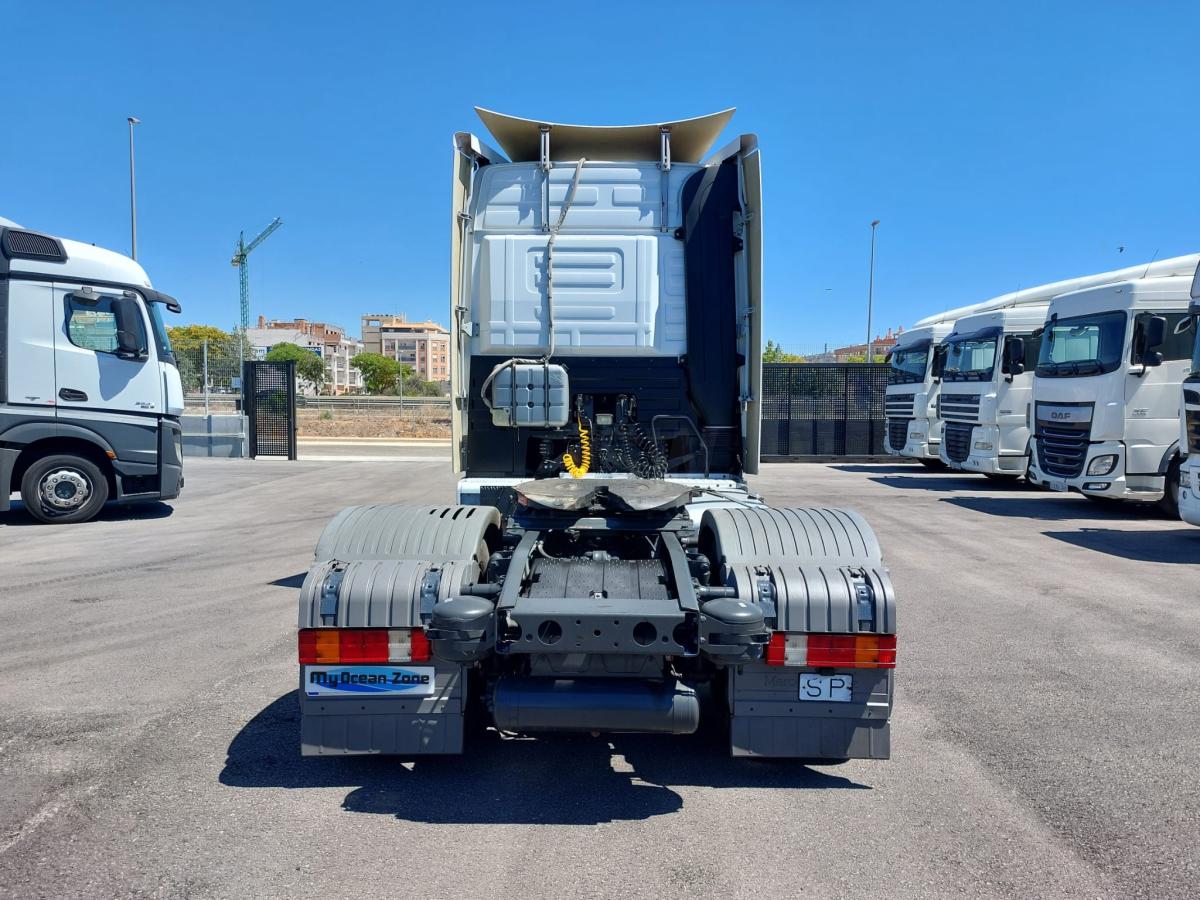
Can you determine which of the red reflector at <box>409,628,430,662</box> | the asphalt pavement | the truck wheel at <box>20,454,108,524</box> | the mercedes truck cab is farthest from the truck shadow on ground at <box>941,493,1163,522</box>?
the truck wheel at <box>20,454,108,524</box>

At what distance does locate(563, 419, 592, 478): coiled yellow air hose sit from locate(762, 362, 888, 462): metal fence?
18660 mm

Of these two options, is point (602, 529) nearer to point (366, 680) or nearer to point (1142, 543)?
point (366, 680)

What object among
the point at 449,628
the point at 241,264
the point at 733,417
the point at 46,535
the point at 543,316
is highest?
the point at 241,264

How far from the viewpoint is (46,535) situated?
35.5 feet

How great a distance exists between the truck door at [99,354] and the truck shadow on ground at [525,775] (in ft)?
28.4

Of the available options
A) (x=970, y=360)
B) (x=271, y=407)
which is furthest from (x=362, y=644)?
(x=271, y=407)

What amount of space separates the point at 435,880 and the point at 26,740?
2.57 meters

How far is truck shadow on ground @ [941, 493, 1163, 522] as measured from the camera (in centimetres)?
1317

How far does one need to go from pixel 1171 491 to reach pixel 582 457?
1014cm

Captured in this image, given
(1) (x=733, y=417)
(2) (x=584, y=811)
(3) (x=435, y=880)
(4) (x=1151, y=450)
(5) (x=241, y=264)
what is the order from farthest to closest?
(5) (x=241, y=264), (4) (x=1151, y=450), (1) (x=733, y=417), (2) (x=584, y=811), (3) (x=435, y=880)

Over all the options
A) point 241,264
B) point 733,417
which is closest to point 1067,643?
point 733,417

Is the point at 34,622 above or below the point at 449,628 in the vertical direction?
below

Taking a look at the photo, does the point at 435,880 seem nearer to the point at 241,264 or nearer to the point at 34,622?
the point at 34,622

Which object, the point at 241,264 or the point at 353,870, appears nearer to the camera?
the point at 353,870
